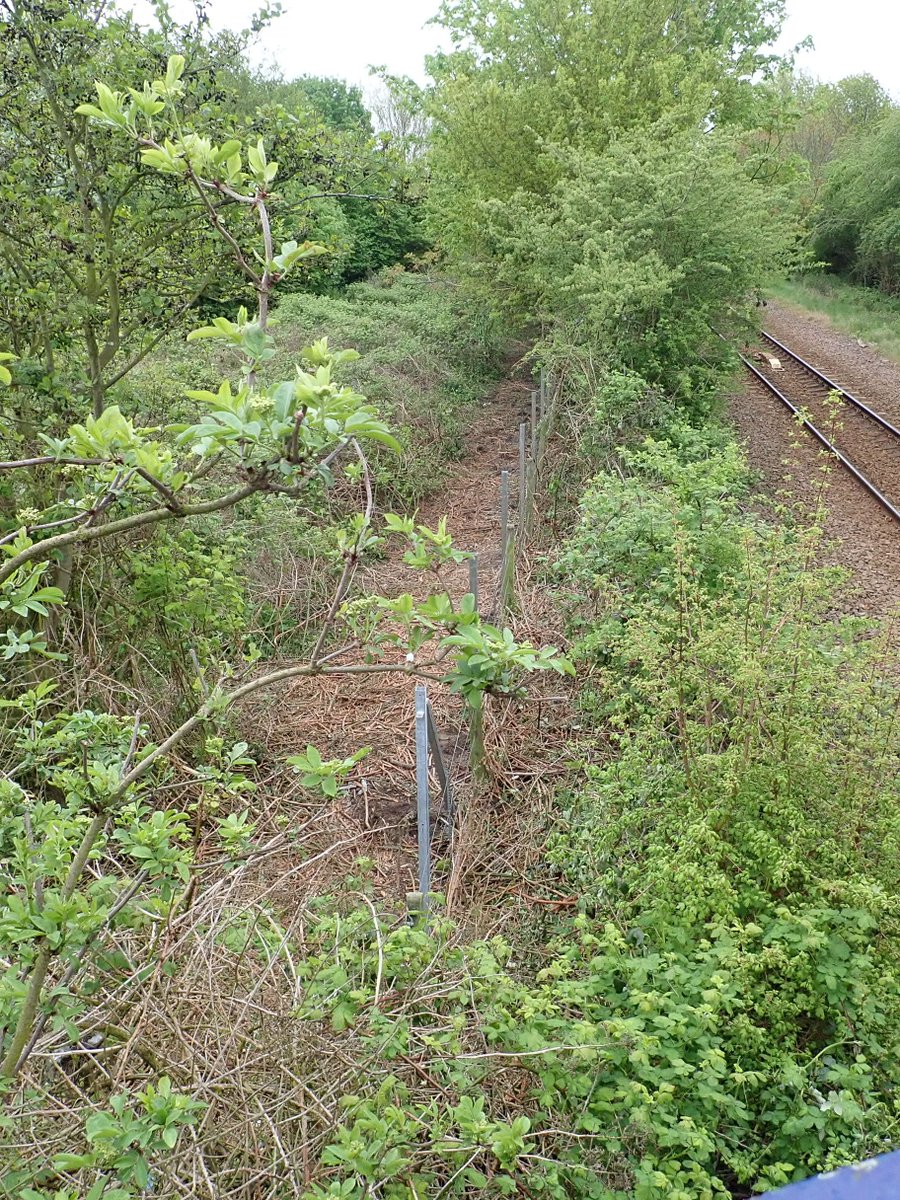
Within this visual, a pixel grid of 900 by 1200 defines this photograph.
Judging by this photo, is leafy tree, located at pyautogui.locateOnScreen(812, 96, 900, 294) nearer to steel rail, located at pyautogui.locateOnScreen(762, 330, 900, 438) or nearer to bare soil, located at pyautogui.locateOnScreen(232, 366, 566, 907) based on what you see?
steel rail, located at pyautogui.locateOnScreen(762, 330, 900, 438)

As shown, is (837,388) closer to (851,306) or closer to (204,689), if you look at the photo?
(851,306)

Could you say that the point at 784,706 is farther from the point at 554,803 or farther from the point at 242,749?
the point at 242,749

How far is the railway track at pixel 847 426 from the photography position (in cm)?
1063

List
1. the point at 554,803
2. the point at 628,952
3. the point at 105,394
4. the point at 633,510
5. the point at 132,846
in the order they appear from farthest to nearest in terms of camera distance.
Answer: the point at 633,510 < the point at 105,394 < the point at 554,803 < the point at 628,952 < the point at 132,846

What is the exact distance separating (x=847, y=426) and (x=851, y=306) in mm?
17105

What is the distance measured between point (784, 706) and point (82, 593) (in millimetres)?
4315

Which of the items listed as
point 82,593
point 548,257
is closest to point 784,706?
point 82,593

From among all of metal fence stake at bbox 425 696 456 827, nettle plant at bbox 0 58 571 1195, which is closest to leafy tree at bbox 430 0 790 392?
metal fence stake at bbox 425 696 456 827

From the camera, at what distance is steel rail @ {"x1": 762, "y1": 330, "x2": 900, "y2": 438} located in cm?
1309

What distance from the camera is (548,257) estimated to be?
40.4ft

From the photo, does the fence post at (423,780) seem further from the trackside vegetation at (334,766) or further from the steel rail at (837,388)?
the steel rail at (837,388)

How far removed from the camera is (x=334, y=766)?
2203 mm

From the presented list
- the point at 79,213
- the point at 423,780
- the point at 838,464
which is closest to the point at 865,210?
the point at 838,464

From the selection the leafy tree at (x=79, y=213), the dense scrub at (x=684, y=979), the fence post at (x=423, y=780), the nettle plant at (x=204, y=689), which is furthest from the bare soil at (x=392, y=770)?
the leafy tree at (x=79, y=213)
